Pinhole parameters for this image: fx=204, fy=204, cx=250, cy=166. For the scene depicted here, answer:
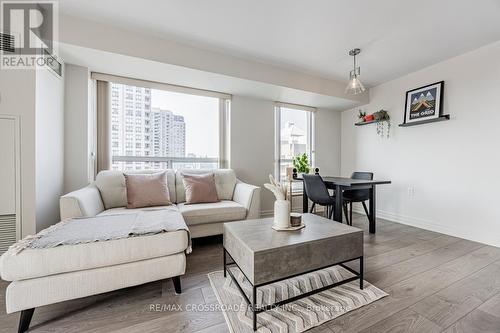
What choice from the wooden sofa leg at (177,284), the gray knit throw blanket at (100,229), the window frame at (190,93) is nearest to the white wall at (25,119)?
the gray knit throw blanket at (100,229)

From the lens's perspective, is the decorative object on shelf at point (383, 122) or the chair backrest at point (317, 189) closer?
the chair backrest at point (317, 189)

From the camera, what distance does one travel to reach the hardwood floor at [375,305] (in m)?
1.18

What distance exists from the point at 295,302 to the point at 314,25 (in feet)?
8.11

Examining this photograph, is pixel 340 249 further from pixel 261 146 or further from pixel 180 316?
pixel 261 146

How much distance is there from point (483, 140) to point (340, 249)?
8.37 feet

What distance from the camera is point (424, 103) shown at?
9.67 ft

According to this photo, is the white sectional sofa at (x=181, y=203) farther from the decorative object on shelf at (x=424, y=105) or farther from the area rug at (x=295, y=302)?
the decorative object on shelf at (x=424, y=105)

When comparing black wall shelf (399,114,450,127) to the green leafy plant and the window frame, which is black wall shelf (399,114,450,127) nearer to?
the green leafy plant

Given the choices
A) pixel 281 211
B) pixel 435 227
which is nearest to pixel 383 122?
pixel 435 227

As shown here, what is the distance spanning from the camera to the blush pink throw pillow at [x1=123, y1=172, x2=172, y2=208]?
2.32 m

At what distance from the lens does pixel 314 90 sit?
323cm

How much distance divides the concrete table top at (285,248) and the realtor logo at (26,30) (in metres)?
2.39

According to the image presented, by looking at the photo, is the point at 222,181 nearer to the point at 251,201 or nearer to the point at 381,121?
the point at 251,201

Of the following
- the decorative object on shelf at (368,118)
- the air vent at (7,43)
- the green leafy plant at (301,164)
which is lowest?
the green leafy plant at (301,164)
